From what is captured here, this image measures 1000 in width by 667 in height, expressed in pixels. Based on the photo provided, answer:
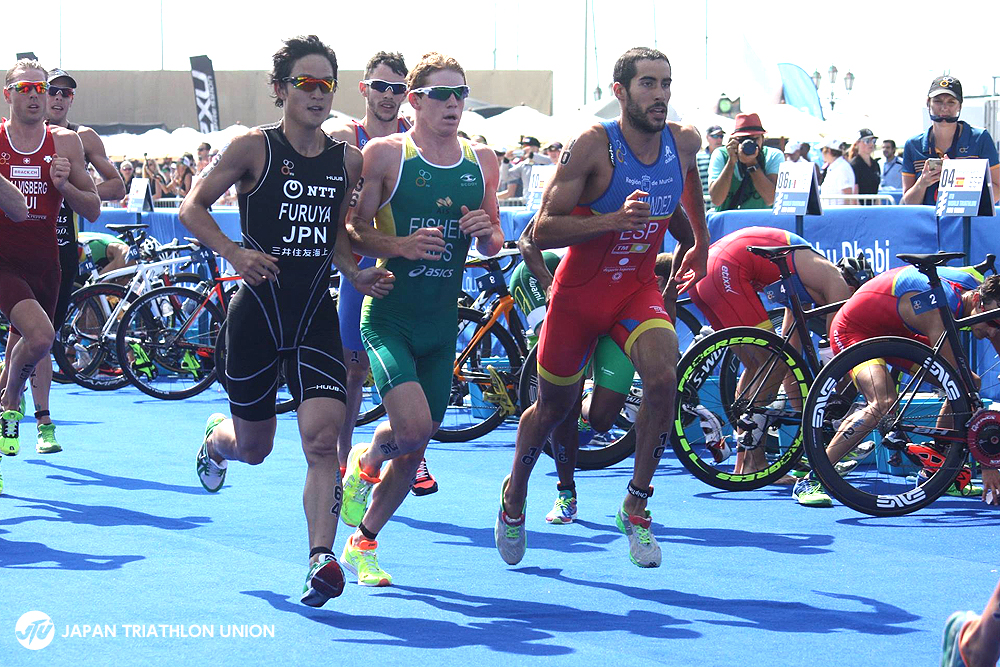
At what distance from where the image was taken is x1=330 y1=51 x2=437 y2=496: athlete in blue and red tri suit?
24.4ft

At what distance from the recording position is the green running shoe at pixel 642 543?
20.2 ft

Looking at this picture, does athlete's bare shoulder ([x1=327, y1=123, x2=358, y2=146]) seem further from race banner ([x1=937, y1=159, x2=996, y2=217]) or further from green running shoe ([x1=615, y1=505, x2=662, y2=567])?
race banner ([x1=937, y1=159, x2=996, y2=217])

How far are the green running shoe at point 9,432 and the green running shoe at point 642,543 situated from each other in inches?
182

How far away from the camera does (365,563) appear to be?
6.08 meters

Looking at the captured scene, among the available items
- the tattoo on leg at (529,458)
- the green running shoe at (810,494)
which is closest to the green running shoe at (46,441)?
the tattoo on leg at (529,458)

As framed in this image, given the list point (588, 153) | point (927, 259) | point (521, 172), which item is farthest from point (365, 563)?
point (521, 172)

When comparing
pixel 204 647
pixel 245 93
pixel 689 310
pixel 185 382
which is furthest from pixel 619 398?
pixel 245 93

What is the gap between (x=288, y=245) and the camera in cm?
579

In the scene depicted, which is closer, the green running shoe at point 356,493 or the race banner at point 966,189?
the green running shoe at point 356,493

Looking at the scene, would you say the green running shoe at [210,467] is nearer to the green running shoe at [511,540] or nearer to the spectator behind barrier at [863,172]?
the green running shoe at [511,540]

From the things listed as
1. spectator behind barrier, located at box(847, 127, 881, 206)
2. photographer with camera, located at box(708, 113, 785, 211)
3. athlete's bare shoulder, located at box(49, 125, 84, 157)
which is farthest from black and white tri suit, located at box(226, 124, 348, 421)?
spectator behind barrier, located at box(847, 127, 881, 206)

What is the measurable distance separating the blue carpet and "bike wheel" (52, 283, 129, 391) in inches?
160

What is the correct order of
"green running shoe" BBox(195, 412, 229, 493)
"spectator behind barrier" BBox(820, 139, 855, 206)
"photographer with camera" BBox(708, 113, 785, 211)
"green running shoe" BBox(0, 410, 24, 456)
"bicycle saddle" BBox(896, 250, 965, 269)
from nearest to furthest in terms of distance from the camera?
"green running shoe" BBox(195, 412, 229, 493) < "bicycle saddle" BBox(896, 250, 965, 269) < "green running shoe" BBox(0, 410, 24, 456) < "photographer with camera" BBox(708, 113, 785, 211) < "spectator behind barrier" BBox(820, 139, 855, 206)

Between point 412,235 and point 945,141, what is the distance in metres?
5.55
